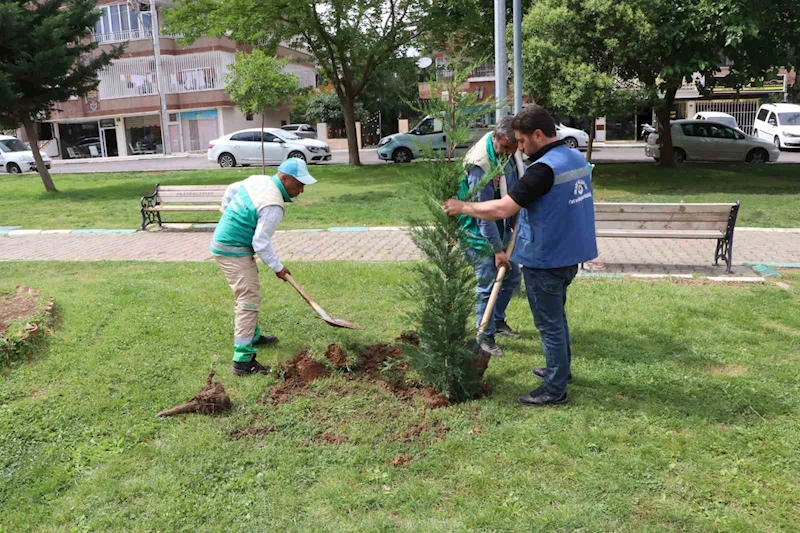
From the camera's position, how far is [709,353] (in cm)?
499

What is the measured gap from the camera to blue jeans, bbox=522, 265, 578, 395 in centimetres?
388

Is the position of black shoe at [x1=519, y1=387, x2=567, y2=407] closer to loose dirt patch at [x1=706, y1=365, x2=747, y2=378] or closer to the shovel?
loose dirt patch at [x1=706, y1=365, x2=747, y2=378]

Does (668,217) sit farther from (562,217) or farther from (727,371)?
(562,217)

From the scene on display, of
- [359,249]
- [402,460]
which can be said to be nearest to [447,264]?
[402,460]

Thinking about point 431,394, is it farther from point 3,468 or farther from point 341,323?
point 3,468

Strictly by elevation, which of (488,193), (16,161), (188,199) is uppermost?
(16,161)

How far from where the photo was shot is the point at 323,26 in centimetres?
1912

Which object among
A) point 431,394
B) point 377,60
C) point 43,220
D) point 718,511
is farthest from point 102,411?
point 377,60

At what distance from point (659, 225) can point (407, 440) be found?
533cm

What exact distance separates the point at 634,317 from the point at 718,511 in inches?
115

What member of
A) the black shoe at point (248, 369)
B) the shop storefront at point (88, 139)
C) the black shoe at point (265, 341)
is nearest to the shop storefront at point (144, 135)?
the shop storefront at point (88, 139)

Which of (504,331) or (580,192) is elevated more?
(580,192)

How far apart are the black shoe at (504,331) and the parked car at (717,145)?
639 inches

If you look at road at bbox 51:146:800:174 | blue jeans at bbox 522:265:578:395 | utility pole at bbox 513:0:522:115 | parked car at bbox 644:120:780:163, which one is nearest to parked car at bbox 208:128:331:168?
road at bbox 51:146:800:174
